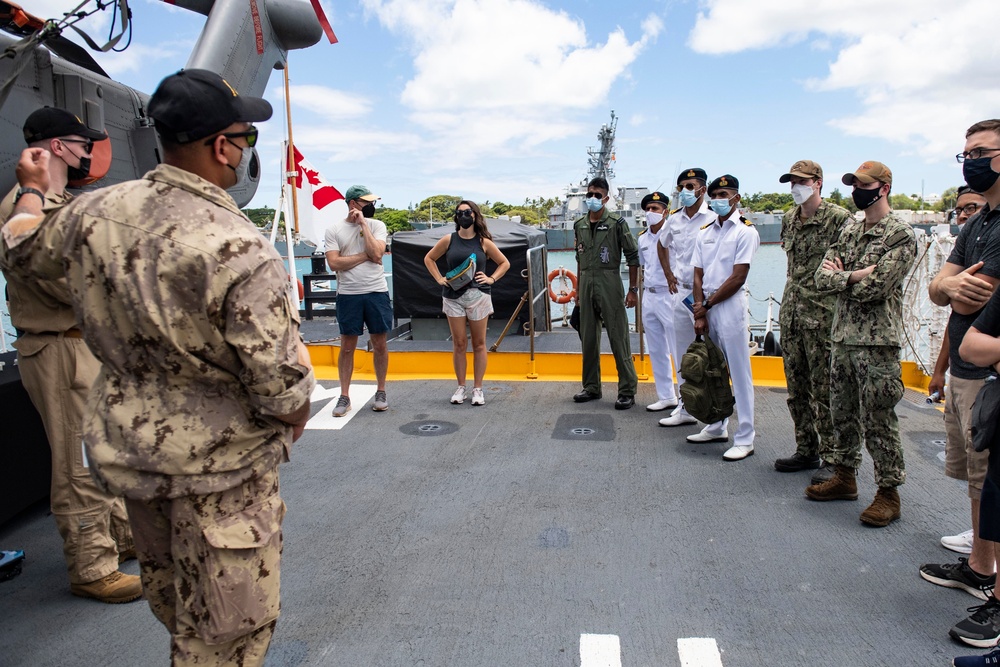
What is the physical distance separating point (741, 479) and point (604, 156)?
41424mm

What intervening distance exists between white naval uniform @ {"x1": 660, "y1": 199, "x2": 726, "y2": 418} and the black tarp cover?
313 centimetres

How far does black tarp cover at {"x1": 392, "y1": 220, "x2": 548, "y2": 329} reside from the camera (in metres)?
8.24

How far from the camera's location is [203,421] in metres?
1.51

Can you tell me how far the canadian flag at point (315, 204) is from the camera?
740 cm

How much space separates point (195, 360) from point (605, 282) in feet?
14.0

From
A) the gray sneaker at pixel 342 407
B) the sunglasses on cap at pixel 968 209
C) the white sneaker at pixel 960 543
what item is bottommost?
the white sneaker at pixel 960 543

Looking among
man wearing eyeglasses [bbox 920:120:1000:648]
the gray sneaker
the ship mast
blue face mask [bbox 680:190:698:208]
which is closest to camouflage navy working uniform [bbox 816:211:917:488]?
man wearing eyeglasses [bbox 920:120:1000:648]

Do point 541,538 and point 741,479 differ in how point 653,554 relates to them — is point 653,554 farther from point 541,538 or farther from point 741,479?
point 741,479

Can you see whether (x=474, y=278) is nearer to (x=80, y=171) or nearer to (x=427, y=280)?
(x=80, y=171)

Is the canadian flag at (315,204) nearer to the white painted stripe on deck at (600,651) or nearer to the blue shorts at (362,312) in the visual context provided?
the blue shorts at (362,312)

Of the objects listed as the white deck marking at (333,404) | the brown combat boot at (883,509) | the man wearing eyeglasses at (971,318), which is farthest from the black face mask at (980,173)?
the white deck marking at (333,404)

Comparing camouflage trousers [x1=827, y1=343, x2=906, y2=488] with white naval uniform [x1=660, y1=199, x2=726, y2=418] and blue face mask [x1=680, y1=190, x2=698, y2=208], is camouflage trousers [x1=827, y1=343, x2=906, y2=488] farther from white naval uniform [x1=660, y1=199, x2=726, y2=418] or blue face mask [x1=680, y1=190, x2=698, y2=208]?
blue face mask [x1=680, y1=190, x2=698, y2=208]

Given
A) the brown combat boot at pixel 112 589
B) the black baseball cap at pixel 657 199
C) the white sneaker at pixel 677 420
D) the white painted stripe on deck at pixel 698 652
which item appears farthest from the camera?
the black baseball cap at pixel 657 199

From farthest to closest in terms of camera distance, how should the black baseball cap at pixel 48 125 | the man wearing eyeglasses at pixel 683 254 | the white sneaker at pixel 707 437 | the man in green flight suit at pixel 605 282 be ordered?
the man in green flight suit at pixel 605 282 < the man wearing eyeglasses at pixel 683 254 < the white sneaker at pixel 707 437 < the black baseball cap at pixel 48 125
